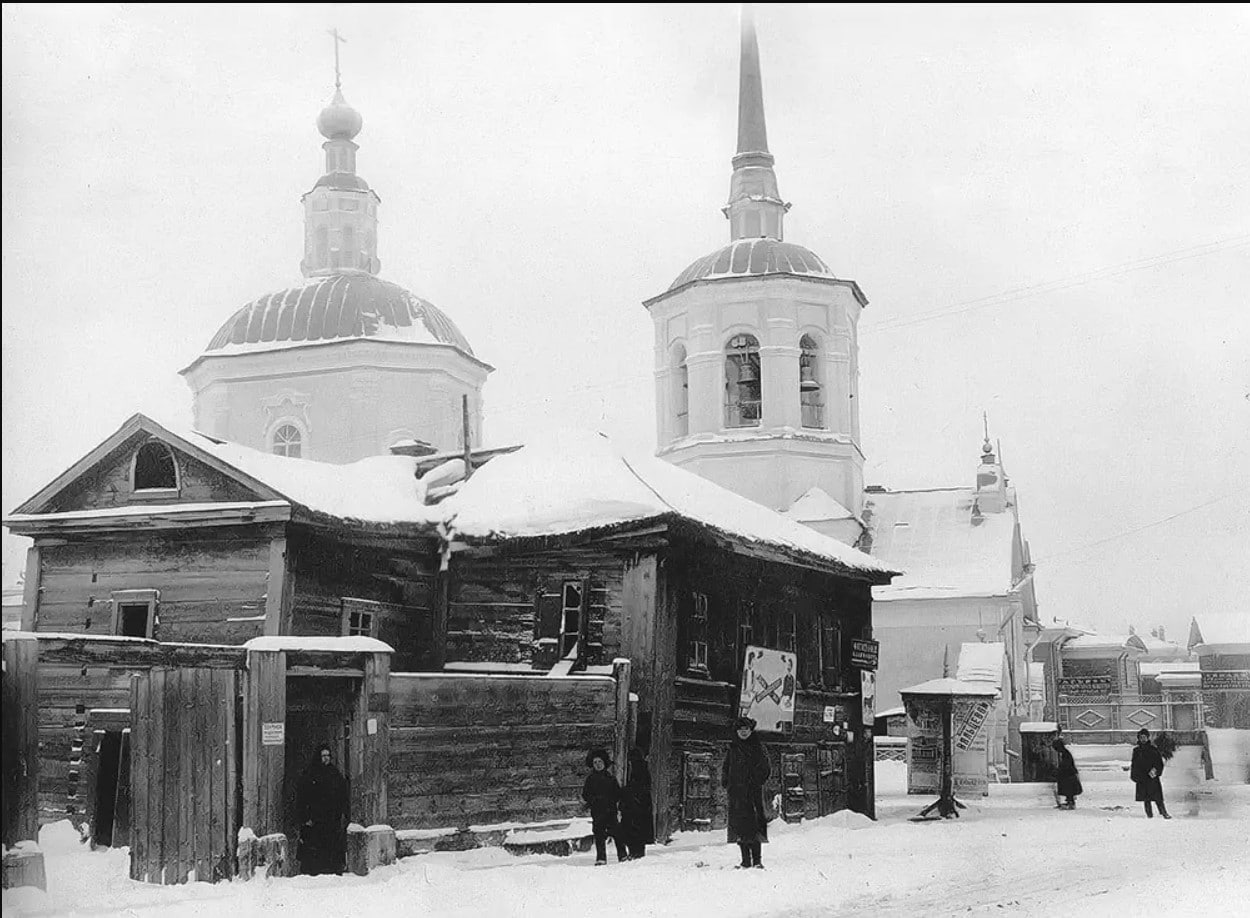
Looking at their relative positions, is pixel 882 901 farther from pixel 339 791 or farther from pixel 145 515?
pixel 145 515

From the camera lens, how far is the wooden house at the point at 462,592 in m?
16.7

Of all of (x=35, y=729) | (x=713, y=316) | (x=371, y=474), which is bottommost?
Answer: (x=35, y=729)

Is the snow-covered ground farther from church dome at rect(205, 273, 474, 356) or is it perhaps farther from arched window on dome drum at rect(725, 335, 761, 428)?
church dome at rect(205, 273, 474, 356)

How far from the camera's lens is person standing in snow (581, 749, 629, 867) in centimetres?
1541

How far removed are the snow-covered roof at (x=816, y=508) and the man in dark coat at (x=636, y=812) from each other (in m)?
23.1

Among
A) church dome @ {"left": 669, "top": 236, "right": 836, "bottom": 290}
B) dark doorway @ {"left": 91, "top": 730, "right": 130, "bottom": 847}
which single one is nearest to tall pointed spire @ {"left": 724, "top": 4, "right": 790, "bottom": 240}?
church dome @ {"left": 669, "top": 236, "right": 836, "bottom": 290}

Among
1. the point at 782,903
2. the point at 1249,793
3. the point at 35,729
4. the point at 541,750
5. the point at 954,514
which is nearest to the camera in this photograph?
the point at 35,729

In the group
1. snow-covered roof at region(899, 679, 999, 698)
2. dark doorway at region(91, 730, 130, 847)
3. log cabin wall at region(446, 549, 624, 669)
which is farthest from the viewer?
snow-covered roof at region(899, 679, 999, 698)

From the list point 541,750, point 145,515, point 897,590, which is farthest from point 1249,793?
point 145,515

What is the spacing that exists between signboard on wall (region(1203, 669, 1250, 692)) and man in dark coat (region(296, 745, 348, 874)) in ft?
140

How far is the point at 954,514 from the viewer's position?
4419cm

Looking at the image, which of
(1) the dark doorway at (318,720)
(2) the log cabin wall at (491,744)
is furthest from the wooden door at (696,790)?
(1) the dark doorway at (318,720)

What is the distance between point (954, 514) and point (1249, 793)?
53.1 feet

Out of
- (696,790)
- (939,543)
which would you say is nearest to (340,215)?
(939,543)
